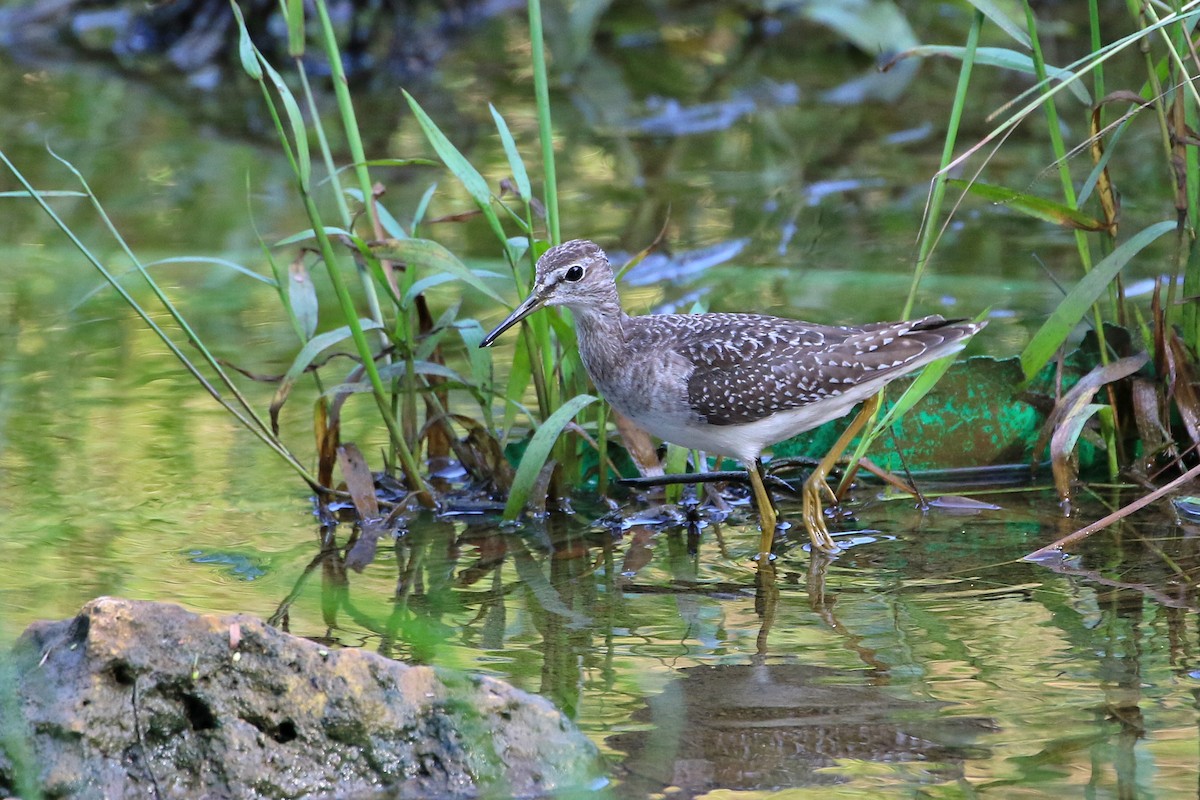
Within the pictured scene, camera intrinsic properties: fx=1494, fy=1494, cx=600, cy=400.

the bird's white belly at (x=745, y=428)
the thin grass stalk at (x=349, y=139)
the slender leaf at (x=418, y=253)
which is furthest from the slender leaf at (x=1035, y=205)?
the thin grass stalk at (x=349, y=139)

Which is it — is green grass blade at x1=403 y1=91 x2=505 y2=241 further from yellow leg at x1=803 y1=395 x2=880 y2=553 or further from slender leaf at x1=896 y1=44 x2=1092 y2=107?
slender leaf at x1=896 y1=44 x2=1092 y2=107

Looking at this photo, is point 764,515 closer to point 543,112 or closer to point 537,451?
point 537,451

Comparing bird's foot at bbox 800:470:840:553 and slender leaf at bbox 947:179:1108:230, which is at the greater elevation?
slender leaf at bbox 947:179:1108:230

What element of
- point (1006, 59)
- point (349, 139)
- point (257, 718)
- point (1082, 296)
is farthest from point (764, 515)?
point (257, 718)

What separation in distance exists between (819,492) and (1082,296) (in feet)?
3.77

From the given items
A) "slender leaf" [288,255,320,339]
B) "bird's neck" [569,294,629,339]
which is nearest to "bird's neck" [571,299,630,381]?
"bird's neck" [569,294,629,339]

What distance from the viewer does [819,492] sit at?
17.9 feet

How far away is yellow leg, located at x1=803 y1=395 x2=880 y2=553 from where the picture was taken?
5.17 metres

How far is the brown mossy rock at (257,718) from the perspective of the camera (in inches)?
126

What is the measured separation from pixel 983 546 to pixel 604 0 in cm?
860

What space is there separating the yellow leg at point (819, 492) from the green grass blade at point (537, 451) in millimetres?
855

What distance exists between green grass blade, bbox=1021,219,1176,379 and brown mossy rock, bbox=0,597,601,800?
2672mm

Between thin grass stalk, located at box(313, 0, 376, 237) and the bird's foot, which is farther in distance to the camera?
the bird's foot

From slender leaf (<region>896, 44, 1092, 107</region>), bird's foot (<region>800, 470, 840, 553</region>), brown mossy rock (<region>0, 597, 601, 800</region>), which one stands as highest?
slender leaf (<region>896, 44, 1092, 107</region>)
